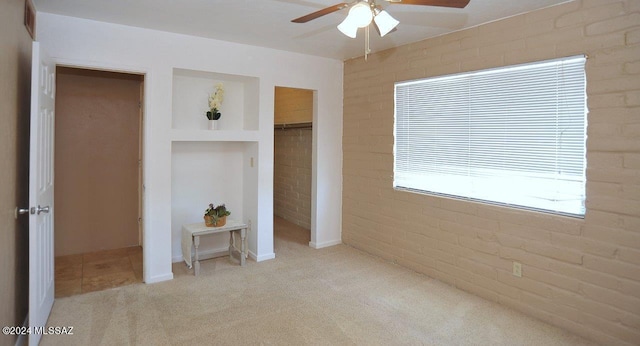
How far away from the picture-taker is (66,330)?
2578mm

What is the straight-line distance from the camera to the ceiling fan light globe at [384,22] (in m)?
2.05

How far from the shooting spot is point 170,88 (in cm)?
351

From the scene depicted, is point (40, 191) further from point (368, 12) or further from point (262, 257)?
point (368, 12)

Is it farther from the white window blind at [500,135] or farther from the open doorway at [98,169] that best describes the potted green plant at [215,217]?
the white window blind at [500,135]

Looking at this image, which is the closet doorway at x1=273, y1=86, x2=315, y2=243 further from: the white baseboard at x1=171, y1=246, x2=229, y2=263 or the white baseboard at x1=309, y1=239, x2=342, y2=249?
the white baseboard at x1=171, y1=246, x2=229, y2=263

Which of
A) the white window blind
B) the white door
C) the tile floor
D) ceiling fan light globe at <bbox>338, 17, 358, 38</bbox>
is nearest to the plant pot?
the tile floor

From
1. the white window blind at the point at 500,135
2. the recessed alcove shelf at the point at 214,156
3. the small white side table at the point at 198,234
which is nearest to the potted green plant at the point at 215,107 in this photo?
the recessed alcove shelf at the point at 214,156

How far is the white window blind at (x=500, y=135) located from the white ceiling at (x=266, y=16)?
0.48 m

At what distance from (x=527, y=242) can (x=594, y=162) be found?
0.77 metres

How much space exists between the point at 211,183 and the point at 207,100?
3.18 feet

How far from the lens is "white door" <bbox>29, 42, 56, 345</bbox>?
224 centimetres

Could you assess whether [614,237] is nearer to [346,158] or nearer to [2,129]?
[346,158]

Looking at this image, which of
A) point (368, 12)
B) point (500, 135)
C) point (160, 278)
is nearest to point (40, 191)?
point (160, 278)

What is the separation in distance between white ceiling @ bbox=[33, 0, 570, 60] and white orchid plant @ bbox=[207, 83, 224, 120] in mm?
582
